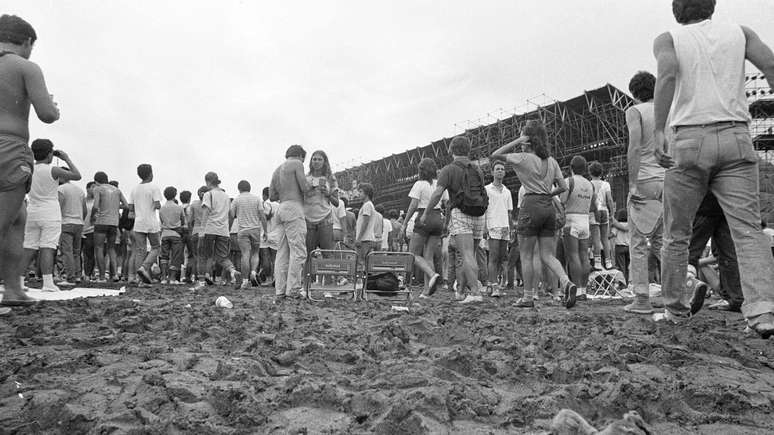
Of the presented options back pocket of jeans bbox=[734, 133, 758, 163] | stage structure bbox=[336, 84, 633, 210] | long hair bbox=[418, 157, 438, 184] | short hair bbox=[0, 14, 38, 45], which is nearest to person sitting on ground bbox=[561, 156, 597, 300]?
long hair bbox=[418, 157, 438, 184]

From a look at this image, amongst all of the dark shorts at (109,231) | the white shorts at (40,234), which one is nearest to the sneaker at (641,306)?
the white shorts at (40,234)

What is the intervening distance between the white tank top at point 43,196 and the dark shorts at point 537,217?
5.50 metres

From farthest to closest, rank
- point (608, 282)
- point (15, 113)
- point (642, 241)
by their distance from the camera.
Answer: point (608, 282)
point (642, 241)
point (15, 113)

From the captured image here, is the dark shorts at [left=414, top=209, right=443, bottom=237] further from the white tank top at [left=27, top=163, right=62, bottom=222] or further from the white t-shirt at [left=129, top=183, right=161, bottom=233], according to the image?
the white t-shirt at [left=129, top=183, right=161, bottom=233]

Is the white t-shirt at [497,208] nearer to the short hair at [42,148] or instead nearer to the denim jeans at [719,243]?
the denim jeans at [719,243]

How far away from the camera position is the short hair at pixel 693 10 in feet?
12.0

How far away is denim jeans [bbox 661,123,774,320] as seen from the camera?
330 centimetres

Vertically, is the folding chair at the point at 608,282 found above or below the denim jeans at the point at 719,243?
below

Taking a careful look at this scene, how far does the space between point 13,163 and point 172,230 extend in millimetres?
6429

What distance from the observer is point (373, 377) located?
7.95 ft

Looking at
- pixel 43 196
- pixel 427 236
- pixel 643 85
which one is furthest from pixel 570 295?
pixel 43 196

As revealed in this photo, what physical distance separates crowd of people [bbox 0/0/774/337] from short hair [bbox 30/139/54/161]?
0.02 meters

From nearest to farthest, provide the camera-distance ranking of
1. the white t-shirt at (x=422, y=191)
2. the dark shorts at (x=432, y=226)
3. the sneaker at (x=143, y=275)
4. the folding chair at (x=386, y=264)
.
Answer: the folding chair at (x=386, y=264) → the dark shorts at (x=432, y=226) → the white t-shirt at (x=422, y=191) → the sneaker at (x=143, y=275)

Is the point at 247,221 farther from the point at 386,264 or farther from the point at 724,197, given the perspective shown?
the point at 724,197
